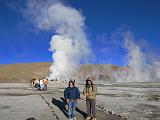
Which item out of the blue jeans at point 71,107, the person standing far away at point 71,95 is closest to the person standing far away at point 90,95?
the person standing far away at point 71,95

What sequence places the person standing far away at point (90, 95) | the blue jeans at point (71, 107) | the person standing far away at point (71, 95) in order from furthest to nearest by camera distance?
1. the blue jeans at point (71, 107)
2. the person standing far away at point (71, 95)
3. the person standing far away at point (90, 95)

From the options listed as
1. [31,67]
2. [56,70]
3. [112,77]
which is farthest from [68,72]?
[31,67]

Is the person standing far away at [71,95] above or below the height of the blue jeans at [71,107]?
above

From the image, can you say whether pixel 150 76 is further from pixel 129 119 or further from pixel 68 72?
pixel 129 119

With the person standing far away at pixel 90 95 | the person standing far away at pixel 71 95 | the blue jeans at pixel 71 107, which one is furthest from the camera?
the blue jeans at pixel 71 107

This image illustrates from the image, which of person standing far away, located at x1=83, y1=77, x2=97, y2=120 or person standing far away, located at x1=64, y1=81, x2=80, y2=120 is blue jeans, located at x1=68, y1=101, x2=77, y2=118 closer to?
person standing far away, located at x1=64, y1=81, x2=80, y2=120

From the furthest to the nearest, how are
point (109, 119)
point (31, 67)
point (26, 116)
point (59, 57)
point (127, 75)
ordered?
point (31, 67) → point (127, 75) → point (59, 57) → point (26, 116) → point (109, 119)

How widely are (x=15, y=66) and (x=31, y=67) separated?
9.34m

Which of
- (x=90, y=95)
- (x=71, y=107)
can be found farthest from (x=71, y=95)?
(x=90, y=95)

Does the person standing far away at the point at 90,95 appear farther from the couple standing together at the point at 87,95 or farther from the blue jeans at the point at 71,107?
the blue jeans at the point at 71,107

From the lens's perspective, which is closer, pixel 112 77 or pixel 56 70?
pixel 56 70

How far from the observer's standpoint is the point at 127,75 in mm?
119562

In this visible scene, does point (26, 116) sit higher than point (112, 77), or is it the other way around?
point (112, 77)

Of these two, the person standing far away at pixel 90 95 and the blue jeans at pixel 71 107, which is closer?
the person standing far away at pixel 90 95
